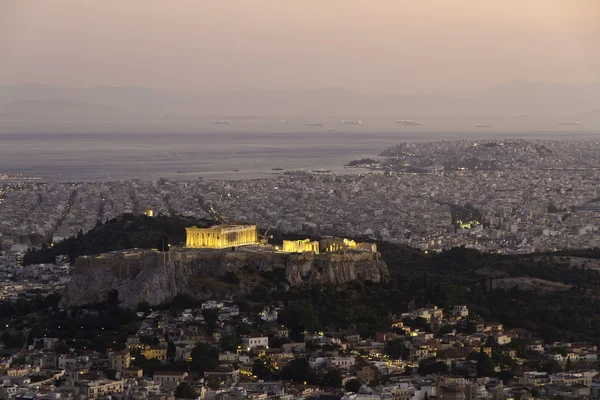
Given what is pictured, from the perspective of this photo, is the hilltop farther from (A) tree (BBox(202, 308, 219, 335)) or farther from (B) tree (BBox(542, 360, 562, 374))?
(B) tree (BBox(542, 360, 562, 374))

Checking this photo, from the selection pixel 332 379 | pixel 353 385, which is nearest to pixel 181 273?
pixel 332 379

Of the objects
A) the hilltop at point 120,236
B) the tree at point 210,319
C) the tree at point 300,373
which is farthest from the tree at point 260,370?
the hilltop at point 120,236

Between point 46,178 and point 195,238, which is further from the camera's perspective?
point 46,178

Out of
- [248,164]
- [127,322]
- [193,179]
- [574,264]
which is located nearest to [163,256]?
[127,322]

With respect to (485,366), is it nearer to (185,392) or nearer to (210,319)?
(185,392)

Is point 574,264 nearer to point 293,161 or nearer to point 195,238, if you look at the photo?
point 195,238

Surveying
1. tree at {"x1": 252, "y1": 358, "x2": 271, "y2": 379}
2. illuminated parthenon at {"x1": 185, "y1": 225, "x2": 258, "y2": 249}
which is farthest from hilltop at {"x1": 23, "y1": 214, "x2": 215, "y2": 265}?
tree at {"x1": 252, "y1": 358, "x2": 271, "y2": 379}

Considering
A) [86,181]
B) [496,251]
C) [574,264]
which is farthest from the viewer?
[86,181]
